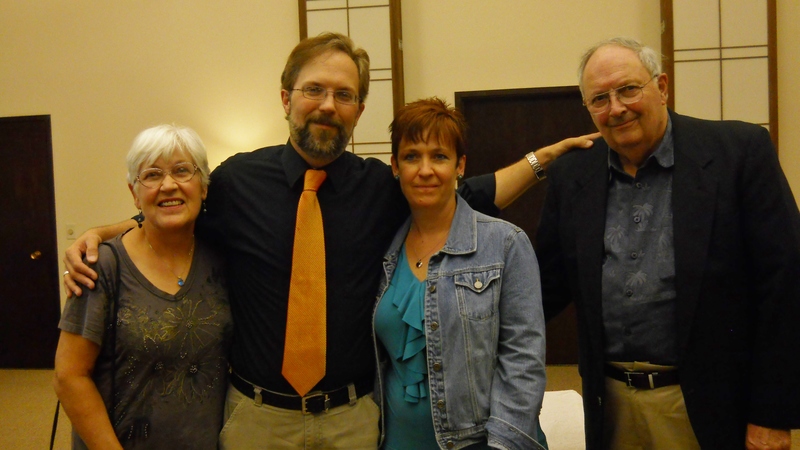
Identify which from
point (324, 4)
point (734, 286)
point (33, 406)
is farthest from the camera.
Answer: point (324, 4)

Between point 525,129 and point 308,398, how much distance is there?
352cm

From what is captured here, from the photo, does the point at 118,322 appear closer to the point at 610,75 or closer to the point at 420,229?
the point at 420,229

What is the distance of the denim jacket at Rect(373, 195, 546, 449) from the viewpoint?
1471 mm

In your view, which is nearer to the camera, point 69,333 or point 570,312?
point 69,333

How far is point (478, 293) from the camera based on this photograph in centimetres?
152

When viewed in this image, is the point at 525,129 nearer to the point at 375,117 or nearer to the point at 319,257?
the point at 375,117

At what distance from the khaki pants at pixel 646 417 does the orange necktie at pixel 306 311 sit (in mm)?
844

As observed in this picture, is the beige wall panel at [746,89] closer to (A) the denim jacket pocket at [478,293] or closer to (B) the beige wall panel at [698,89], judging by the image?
(B) the beige wall panel at [698,89]

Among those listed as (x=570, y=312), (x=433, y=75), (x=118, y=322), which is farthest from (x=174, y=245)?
(x=570, y=312)

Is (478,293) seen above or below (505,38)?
below

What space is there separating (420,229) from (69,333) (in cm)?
93

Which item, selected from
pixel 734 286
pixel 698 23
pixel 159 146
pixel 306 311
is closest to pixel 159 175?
pixel 159 146

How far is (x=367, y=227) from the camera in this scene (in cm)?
170

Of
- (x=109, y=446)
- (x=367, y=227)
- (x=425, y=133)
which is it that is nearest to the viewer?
(x=109, y=446)
